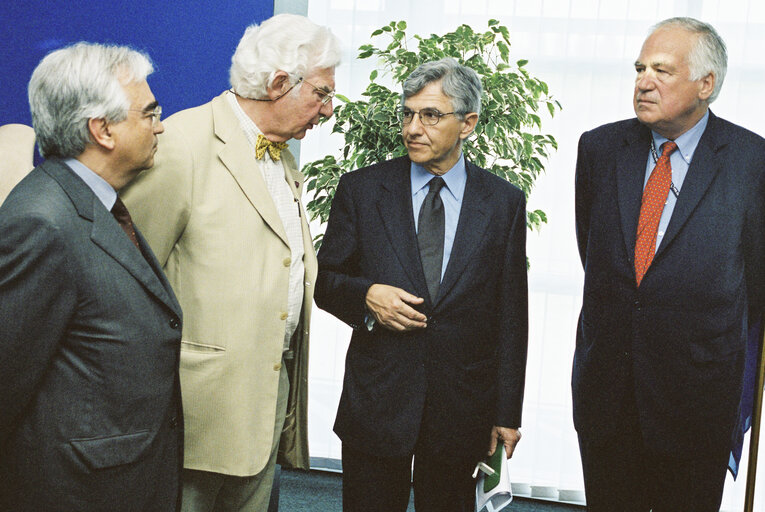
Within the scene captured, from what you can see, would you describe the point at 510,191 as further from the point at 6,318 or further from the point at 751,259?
the point at 6,318

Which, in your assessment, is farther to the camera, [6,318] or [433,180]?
[433,180]

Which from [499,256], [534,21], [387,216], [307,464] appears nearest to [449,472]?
[307,464]

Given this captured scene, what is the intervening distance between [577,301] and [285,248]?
2258 mm

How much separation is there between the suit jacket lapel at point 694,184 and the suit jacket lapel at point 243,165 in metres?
1.09

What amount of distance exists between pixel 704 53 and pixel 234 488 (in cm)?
185

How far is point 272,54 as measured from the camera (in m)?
1.78

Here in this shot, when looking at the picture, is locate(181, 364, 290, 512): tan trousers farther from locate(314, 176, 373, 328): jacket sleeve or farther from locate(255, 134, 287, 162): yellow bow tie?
locate(255, 134, 287, 162): yellow bow tie

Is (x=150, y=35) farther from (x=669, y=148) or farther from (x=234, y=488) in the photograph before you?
(x=669, y=148)

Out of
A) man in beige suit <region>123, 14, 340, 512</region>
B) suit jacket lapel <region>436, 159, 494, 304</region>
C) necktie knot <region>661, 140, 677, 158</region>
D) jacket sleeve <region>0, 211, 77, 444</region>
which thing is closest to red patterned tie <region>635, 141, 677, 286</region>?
necktie knot <region>661, 140, 677, 158</region>

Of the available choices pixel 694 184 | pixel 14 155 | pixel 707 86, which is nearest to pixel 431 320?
pixel 694 184

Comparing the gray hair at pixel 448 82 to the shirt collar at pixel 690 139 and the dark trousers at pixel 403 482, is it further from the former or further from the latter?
the dark trousers at pixel 403 482

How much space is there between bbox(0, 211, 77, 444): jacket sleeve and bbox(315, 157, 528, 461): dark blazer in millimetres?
915

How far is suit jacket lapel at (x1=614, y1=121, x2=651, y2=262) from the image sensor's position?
1984 millimetres

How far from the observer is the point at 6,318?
1.14 metres
